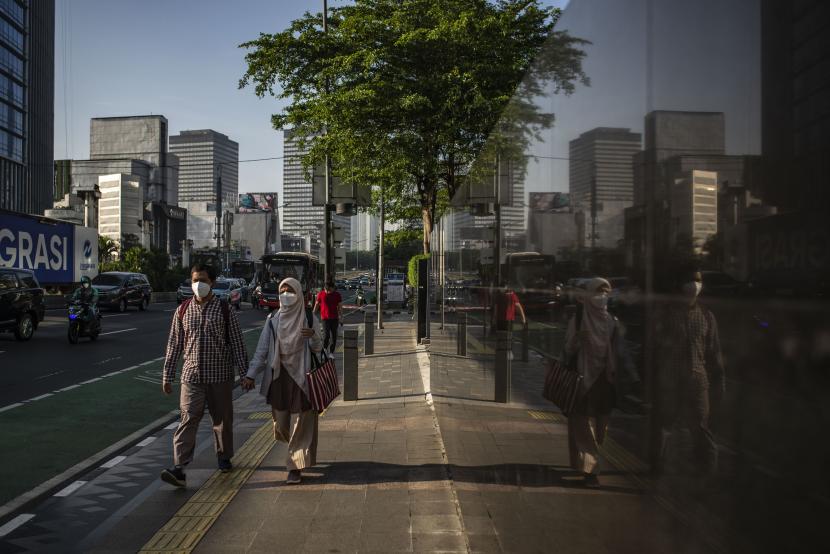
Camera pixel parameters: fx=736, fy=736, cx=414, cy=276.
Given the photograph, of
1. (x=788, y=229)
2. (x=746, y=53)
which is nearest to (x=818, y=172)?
(x=788, y=229)

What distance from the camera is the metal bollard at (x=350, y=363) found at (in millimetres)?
9758

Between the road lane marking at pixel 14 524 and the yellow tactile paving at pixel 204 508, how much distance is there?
957 mm

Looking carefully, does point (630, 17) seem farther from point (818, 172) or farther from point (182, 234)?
point (182, 234)

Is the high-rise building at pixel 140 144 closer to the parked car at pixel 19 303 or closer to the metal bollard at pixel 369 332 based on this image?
the parked car at pixel 19 303

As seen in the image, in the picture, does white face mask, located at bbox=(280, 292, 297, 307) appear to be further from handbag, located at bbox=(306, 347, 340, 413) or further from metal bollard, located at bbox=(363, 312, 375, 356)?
metal bollard, located at bbox=(363, 312, 375, 356)

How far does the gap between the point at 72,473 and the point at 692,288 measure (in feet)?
19.5

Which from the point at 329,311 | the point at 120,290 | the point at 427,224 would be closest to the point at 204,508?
the point at 329,311

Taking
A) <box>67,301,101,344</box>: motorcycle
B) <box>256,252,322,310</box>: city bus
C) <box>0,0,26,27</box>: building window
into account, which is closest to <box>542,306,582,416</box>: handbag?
<box>67,301,101,344</box>: motorcycle

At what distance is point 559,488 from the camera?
8.05 feet

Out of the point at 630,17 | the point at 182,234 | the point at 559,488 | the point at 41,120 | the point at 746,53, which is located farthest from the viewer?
the point at 182,234

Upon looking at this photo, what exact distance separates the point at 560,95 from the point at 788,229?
1.97m

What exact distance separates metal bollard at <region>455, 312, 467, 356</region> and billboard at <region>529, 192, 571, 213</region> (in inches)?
112

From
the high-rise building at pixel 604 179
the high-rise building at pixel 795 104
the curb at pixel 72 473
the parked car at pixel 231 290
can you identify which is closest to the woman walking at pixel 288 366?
the curb at pixel 72 473

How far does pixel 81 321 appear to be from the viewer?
671 inches
